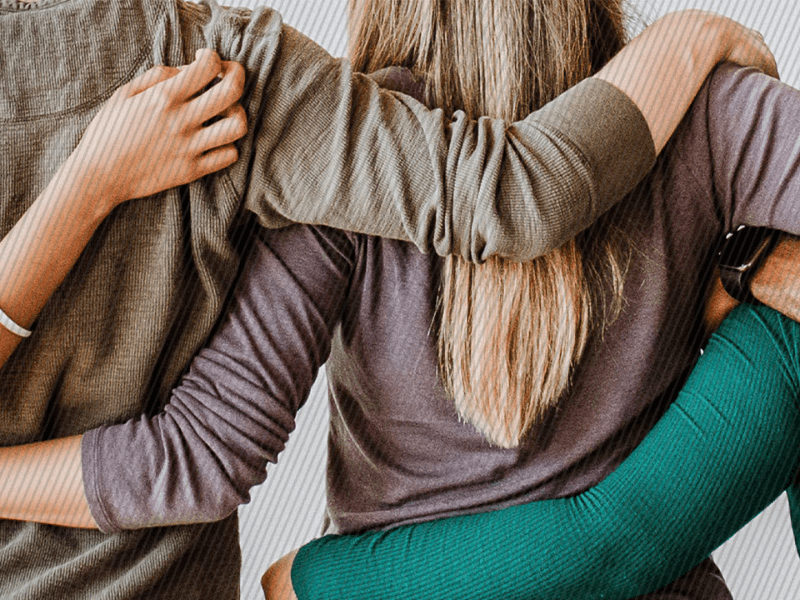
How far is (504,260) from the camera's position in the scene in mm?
670

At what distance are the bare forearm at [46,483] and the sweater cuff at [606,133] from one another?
20.5 inches

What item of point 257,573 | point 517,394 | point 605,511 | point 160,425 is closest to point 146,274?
point 160,425

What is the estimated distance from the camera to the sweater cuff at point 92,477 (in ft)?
2.23

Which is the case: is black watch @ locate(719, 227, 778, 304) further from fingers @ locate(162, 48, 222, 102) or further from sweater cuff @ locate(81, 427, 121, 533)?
sweater cuff @ locate(81, 427, 121, 533)

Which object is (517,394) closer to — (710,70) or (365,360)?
(365,360)

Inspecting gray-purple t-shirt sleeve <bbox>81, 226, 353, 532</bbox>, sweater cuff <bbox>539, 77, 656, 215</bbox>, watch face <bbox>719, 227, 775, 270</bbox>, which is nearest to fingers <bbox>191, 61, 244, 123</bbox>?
gray-purple t-shirt sleeve <bbox>81, 226, 353, 532</bbox>

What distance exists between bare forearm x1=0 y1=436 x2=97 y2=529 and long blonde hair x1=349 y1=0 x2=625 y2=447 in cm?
36

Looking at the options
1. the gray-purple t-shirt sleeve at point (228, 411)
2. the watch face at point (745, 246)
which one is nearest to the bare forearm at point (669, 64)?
the watch face at point (745, 246)

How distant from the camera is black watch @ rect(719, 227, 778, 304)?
0.75 m

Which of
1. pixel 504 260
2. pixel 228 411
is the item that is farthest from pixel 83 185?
pixel 504 260

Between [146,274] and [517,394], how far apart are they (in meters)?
0.36

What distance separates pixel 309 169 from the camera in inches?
Answer: 23.4

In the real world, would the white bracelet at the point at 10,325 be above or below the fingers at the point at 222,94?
below

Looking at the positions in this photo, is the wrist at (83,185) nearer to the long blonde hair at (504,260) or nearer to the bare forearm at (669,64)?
the long blonde hair at (504,260)
